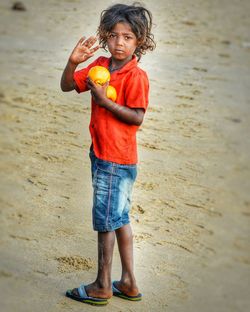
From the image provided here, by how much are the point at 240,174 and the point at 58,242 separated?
2.06m

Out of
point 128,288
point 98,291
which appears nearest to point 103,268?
point 98,291

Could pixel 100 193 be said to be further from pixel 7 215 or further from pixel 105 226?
pixel 7 215

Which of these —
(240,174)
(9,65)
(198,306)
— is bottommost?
(198,306)

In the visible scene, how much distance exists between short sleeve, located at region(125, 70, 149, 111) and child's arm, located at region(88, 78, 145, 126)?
0.03 meters

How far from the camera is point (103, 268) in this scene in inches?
125

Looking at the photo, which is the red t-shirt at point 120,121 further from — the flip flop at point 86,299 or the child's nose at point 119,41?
the flip flop at point 86,299

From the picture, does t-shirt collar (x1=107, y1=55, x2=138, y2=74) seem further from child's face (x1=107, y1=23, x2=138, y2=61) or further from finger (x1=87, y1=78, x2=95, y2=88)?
Result: finger (x1=87, y1=78, x2=95, y2=88)

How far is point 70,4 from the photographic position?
→ 10.2 metres

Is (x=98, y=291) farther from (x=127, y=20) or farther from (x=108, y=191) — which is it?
(x=127, y=20)

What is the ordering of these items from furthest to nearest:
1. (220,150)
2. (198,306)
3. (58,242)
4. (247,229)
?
(220,150)
(247,229)
(58,242)
(198,306)

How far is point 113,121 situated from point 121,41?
370 mm

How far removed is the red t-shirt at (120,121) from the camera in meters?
3.03

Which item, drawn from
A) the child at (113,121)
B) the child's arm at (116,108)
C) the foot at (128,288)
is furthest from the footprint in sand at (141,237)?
the child's arm at (116,108)

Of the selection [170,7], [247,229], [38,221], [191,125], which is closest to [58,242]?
[38,221]
